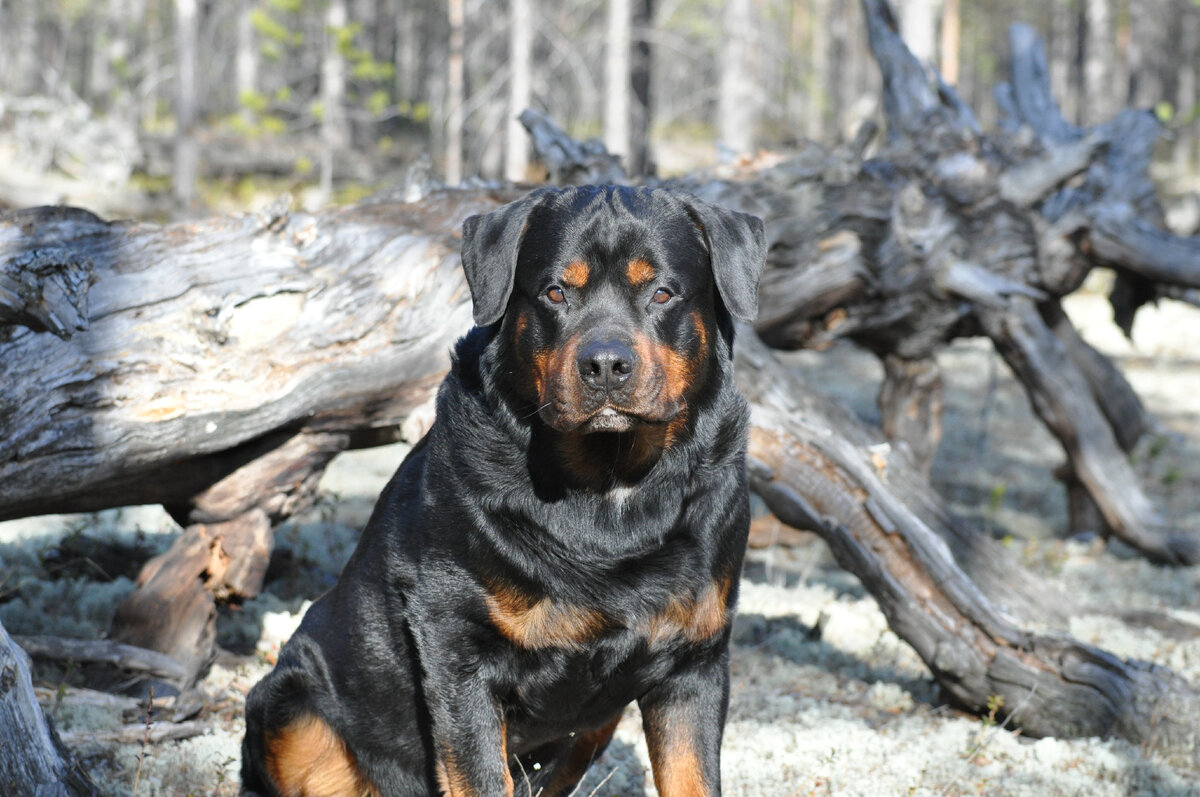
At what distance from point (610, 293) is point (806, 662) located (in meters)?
3.29

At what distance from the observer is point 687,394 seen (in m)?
3.14

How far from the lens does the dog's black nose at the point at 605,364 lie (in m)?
2.84

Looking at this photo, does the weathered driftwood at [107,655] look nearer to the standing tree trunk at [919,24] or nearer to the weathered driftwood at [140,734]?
the weathered driftwood at [140,734]

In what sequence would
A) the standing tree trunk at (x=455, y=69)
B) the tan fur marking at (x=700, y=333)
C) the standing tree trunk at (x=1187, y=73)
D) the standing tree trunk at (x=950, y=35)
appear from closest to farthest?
the tan fur marking at (x=700, y=333)
the standing tree trunk at (x=455, y=69)
the standing tree trunk at (x=950, y=35)
the standing tree trunk at (x=1187, y=73)

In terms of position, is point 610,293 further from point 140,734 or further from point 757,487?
point 140,734

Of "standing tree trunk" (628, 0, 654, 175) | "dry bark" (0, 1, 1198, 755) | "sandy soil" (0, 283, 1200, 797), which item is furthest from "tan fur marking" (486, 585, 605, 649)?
"standing tree trunk" (628, 0, 654, 175)

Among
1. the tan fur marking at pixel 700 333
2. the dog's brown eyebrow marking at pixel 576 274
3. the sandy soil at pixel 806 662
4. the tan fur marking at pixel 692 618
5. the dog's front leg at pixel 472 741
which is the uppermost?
the dog's brown eyebrow marking at pixel 576 274

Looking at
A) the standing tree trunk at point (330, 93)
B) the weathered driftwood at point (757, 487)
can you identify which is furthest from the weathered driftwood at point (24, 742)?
the standing tree trunk at point (330, 93)

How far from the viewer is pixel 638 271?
3.12m

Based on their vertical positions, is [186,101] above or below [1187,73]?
below

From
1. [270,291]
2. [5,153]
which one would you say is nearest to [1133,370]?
[270,291]

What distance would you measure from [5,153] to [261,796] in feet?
47.3

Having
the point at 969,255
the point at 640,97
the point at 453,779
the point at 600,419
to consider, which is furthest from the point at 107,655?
the point at 640,97

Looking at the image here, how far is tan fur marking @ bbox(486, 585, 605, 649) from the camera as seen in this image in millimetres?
2902
